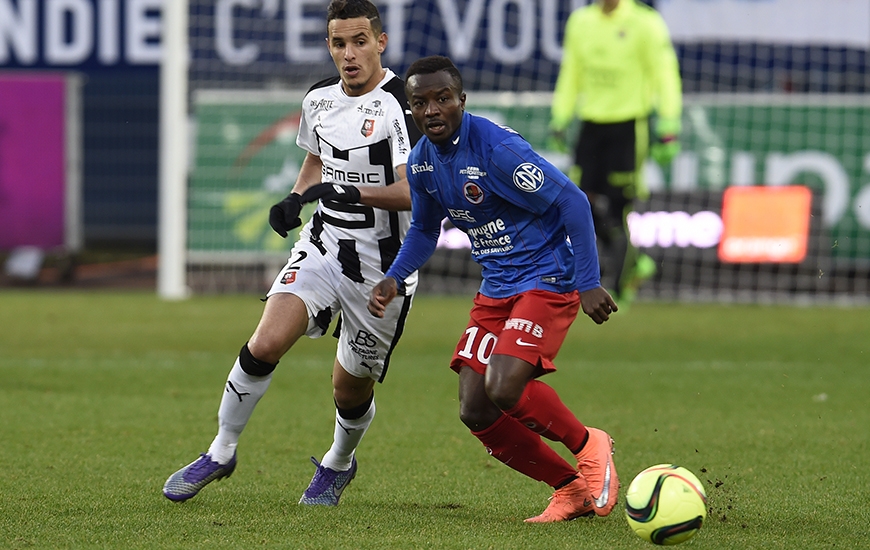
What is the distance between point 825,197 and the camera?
13734 mm

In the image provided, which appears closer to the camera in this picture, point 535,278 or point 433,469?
point 535,278

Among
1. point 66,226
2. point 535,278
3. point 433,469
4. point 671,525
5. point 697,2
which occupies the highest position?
point 697,2

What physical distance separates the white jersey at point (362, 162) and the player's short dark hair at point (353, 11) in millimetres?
257

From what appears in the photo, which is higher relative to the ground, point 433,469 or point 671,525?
point 671,525

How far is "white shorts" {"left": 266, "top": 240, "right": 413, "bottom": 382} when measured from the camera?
5.21 metres

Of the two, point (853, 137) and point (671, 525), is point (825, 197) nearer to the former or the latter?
point (853, 137)

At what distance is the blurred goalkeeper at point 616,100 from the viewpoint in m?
11.3

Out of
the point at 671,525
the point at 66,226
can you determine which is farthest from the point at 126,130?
the point at 671,525

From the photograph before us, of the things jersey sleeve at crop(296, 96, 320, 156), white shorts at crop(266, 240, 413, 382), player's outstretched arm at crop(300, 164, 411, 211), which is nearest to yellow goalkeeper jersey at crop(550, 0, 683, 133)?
jersey sleeve at crop(296, 96, 320, 156)

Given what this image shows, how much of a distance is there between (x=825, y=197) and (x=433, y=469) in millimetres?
9026

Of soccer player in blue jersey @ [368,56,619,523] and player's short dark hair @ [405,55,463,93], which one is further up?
player's short dark hair @ [405,55,463,93]

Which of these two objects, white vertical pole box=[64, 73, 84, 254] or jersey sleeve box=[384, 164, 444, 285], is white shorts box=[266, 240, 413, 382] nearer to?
jersey sleeve box=[384, 164, 444, 285]

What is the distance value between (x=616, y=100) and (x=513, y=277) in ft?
22.7

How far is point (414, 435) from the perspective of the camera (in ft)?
22.3
